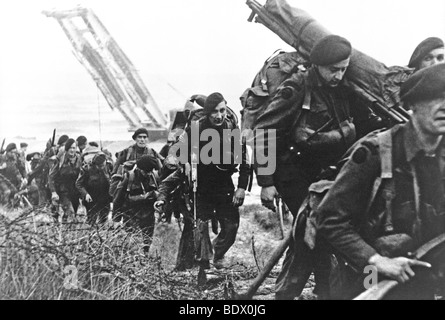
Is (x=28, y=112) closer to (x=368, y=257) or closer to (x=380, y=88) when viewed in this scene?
(x=380, y=88)

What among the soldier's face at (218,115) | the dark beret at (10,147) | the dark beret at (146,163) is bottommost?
the dark beret at (146,163)

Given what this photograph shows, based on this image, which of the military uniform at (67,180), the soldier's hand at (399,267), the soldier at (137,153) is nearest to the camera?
the soldier's hand at (399,267)

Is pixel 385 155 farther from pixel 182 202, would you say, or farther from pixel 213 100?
pixel 182 202

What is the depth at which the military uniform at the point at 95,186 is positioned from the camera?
9516 mm

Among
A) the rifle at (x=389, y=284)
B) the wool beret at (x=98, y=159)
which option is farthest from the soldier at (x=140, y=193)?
the rifle at (x=389, y=284)

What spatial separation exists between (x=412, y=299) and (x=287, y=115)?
2.15 metres

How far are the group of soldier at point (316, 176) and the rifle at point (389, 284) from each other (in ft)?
0.22

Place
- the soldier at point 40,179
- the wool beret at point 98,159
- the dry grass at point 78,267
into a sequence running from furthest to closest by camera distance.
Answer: the soldier at point 40,179, the wool beret at point 98,159, the dry grass at point 78,267

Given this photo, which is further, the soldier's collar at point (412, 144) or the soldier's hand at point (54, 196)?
the soldier's hand at point (54, 196)

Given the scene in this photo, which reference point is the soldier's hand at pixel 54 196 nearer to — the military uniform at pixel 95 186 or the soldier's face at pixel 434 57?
the military uniform at pixel 95 186

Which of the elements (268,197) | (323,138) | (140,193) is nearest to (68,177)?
(140,193)

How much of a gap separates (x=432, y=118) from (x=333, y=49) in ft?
5.68

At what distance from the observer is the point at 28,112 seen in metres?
9.25
